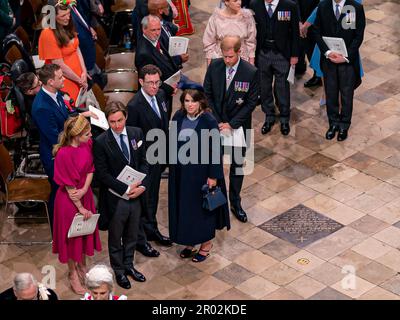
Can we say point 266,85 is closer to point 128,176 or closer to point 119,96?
point 119,96

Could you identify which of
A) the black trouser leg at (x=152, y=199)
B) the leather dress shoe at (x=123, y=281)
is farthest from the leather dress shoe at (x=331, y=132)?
the leather dress shoe at (x=123, y=281)

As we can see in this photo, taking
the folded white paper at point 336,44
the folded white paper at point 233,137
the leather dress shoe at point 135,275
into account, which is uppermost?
the folded white paper at point 336,44

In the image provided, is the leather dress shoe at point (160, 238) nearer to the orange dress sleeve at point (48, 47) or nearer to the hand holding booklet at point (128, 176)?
the hand holding booklet at point (128, 176)

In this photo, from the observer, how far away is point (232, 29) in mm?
12422

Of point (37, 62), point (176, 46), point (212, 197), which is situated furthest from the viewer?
Answer: point (37, 62)

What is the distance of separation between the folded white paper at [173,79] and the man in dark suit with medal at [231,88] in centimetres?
61

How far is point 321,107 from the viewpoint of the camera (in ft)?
45.9

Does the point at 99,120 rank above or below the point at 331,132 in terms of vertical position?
above

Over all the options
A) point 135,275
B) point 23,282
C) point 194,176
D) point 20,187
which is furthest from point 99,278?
point 20,187

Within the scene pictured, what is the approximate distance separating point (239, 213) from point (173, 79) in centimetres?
160

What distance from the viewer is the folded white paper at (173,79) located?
12.0 meters

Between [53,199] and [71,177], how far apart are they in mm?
908

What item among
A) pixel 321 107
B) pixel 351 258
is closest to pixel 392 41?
pixel 321 107

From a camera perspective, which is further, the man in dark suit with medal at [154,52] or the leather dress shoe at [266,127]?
the leather dress shoe at [266,127]
